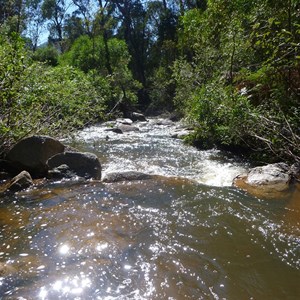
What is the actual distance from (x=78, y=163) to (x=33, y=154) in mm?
1182

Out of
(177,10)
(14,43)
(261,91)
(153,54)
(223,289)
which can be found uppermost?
(177,10)

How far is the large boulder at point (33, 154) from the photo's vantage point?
8.22 m

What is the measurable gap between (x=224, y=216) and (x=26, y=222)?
3.54m

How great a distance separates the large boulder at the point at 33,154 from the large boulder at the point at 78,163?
225 mm

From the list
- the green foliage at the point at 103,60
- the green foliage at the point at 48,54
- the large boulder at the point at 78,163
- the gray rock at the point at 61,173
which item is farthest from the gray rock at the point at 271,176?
the green foliage at the point at 48,54

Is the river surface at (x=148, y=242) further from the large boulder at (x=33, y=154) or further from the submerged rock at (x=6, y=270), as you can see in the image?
the large boulder at (x=33, y=154)

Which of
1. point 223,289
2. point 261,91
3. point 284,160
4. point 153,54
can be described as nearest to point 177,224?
point 223,289

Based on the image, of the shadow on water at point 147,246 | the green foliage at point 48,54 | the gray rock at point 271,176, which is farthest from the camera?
the green foliage at point 48,54

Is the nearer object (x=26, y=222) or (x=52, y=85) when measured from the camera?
(x=26, y=222)

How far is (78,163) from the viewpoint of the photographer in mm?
8500

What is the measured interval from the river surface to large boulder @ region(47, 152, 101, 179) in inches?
21.2

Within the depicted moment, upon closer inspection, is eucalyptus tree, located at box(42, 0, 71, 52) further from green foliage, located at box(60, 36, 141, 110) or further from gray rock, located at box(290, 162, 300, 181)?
gray rock, located at box(290, 162, 300, 181)

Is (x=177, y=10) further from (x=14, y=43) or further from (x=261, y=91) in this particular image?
(x=14, y=43)

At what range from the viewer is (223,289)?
3.73 meters
